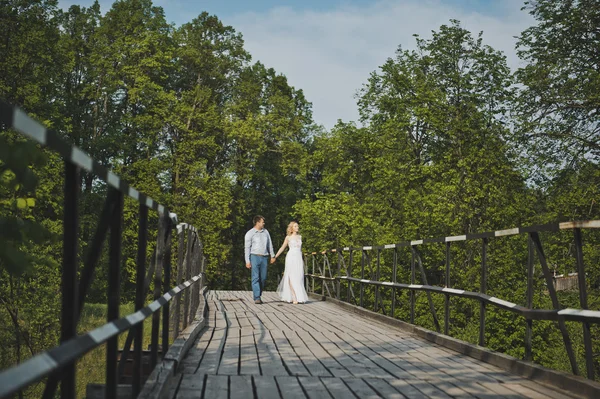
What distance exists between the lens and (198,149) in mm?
41906

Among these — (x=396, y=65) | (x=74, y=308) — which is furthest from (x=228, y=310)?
(x=396, y=65)

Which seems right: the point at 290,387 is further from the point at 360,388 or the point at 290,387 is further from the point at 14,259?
the point at 14,259

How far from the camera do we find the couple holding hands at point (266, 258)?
14.8 meters

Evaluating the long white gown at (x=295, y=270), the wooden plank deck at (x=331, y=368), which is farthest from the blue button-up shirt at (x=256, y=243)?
the wooden plank deck at (x=331, y=368)

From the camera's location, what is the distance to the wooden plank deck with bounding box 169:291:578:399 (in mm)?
5086

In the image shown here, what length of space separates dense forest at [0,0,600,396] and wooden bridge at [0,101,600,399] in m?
12.9

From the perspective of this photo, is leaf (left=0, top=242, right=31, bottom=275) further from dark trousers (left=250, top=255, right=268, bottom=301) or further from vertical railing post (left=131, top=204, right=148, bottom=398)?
dark trousers (left=250, top=255, right=268, bottom=301)

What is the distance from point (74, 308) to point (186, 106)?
128ft

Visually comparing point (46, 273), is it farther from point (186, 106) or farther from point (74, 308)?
point (74, 308)

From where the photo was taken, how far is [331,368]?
6.29 m

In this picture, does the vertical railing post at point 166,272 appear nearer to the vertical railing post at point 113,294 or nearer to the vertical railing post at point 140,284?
the vertical railing post at point 140,284

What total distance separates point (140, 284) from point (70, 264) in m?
1.64

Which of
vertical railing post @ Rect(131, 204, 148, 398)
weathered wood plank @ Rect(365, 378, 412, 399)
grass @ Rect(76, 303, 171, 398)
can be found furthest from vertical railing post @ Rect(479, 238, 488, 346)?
grass @ Rect(76, 303, 171, 398)

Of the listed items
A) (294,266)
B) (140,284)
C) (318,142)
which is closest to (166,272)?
(140,284)
